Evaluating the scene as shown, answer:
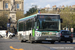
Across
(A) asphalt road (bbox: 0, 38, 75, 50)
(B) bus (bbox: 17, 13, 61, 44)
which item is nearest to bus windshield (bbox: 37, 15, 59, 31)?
(B) bus (bbox: 17, 13, 61, 44)

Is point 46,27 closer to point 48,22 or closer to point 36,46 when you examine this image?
point 48,22

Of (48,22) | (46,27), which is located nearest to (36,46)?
(46,27)

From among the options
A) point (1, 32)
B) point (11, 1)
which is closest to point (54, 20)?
point (1, 32)

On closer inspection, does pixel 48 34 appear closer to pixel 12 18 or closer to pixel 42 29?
pixel 42 29

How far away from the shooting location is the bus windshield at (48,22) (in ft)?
76.1

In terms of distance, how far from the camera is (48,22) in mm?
23328

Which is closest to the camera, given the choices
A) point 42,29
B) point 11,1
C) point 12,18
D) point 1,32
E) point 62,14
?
point 42,29

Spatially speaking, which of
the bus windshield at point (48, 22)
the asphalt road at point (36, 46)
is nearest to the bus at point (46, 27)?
the bus windshield at point (48, 22)

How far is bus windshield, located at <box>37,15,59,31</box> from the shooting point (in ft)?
76.1

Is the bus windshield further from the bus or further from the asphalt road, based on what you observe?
the asphalt road

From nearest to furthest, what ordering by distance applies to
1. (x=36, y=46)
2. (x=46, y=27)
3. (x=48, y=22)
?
(x=36, y=46) → (x=46, y=27) → (x=48, y=22)

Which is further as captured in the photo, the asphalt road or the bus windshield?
the bus windshield

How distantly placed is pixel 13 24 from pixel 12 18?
12.4ft

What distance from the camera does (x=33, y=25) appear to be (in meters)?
23.9
